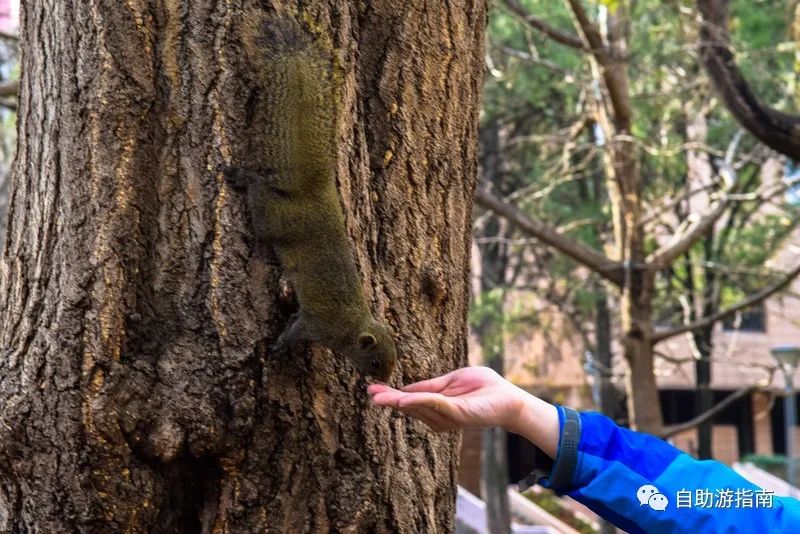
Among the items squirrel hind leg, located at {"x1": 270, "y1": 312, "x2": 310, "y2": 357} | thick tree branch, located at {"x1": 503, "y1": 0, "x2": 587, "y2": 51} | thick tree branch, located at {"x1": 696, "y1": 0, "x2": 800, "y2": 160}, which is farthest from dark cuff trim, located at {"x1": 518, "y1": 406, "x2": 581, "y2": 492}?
thick tree branch, located at {"x1": 503, "y1": 0, "x2": 587, "y2": 51}

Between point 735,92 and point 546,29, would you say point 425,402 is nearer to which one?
point 735,92

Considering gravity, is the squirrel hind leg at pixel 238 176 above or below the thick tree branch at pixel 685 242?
above

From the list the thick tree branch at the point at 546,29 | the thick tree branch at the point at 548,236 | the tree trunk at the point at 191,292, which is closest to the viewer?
the tree trunk at the point at 191,292

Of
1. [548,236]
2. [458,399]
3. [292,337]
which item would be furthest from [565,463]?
[548,236]

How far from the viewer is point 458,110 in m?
2.45

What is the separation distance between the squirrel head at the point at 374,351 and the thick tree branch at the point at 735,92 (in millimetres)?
4556

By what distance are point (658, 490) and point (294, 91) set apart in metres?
1.21

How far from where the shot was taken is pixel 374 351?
2217 millimetres

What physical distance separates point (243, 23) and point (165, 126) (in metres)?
0.29

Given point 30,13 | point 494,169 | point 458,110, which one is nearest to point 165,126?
point 30,13

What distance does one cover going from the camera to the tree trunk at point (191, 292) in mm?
1938

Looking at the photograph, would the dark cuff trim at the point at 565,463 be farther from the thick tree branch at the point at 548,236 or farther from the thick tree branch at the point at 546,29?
the thick tree branch at the point at 546,29

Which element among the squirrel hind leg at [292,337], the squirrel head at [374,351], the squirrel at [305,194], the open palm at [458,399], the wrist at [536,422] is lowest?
the wrist at [536,422]

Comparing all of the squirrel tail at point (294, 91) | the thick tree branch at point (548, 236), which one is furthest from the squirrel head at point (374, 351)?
the thick tree branch at point (548, 236)
